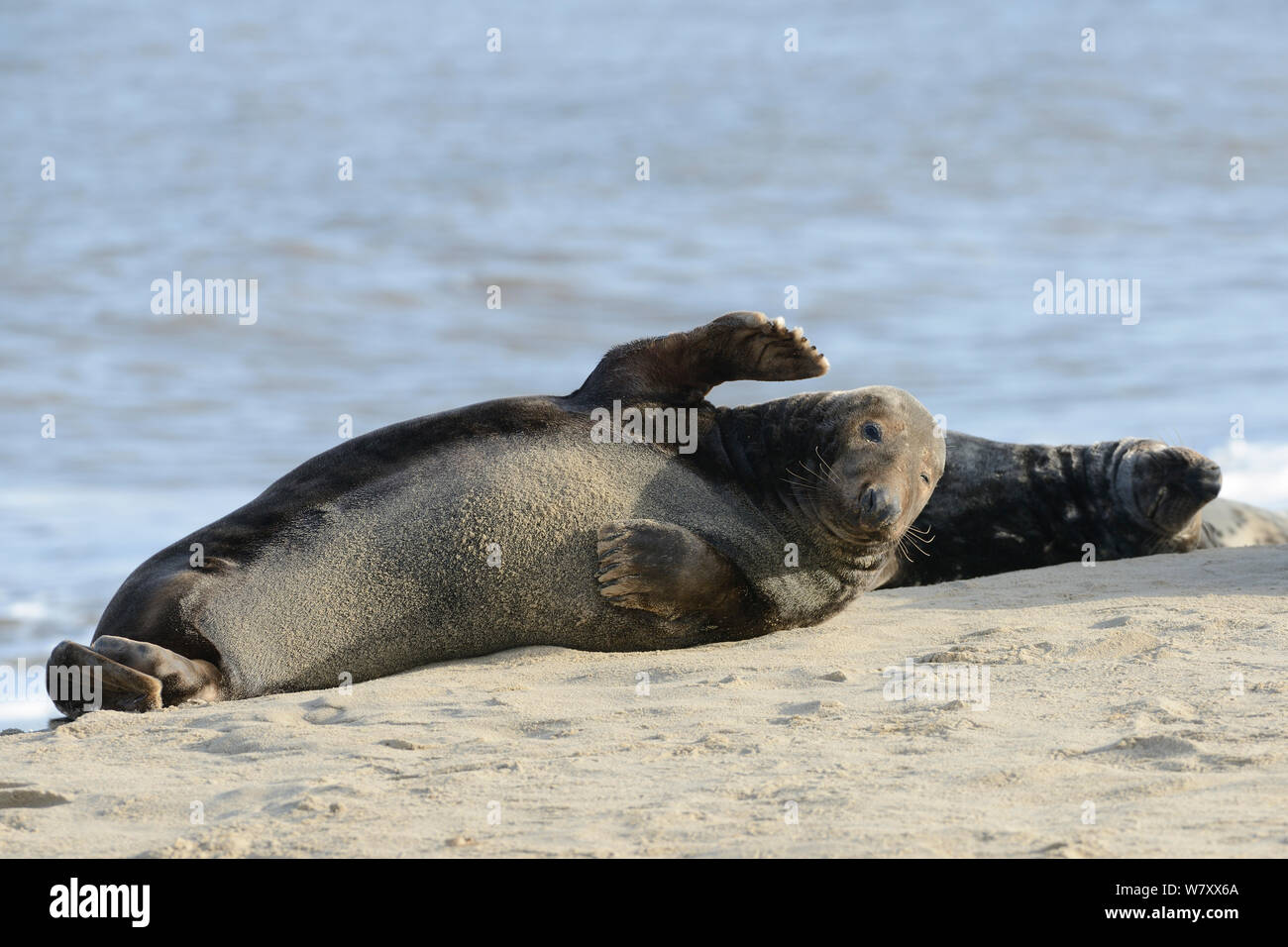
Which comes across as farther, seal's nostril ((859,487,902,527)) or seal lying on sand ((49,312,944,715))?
seal's nostril ((859,487,902,527))

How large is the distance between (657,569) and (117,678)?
2080 mm

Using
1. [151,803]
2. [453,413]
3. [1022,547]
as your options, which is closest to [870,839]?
[151,803]

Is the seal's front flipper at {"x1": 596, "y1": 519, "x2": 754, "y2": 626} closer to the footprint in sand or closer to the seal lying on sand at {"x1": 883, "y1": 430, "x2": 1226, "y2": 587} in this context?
the footprint in sand

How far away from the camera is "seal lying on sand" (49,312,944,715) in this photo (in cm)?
558

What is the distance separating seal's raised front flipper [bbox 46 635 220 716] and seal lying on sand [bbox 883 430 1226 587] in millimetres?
4665

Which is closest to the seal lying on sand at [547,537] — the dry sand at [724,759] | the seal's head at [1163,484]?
the dry sand at [724,759]

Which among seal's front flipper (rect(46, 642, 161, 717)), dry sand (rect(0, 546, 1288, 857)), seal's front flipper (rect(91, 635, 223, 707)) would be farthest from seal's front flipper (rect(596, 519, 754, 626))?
seal's front flipper (rect(46, 642, 161, 717))

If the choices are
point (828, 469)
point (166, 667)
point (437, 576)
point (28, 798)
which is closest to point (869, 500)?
point (828, 469)

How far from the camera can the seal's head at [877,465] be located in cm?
613

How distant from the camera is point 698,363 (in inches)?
261

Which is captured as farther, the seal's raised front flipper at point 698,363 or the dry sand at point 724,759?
the seal's raised front flipper at point 698,363

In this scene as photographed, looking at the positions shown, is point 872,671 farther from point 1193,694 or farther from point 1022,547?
point 1022,547

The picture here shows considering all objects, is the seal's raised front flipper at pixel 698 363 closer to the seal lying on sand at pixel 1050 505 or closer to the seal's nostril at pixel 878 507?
the seal's nostril at pixel 878 507

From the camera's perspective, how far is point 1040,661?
5.11m
